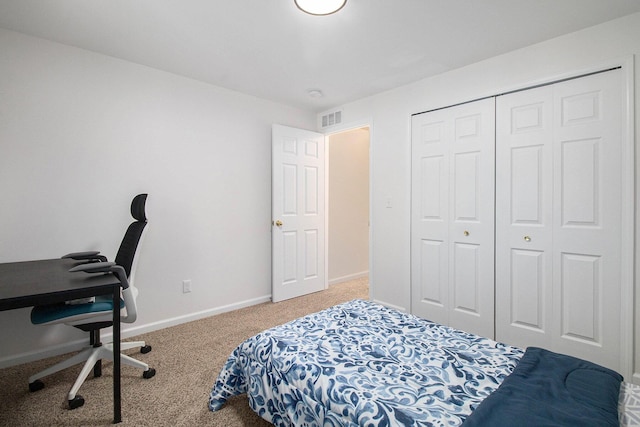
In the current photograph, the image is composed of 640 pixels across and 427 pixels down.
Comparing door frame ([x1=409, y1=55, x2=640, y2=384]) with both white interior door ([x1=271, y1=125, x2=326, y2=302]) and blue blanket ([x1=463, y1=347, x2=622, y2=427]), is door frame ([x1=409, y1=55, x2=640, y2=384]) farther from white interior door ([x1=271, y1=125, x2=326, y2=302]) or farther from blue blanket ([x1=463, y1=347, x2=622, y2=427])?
white interior door ([x1=271, y1=125, x2=326, y2=302])

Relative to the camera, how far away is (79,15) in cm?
204

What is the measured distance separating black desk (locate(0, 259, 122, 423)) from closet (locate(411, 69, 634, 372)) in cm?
261

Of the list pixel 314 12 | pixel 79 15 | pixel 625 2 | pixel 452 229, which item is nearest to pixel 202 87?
pixel 79 15

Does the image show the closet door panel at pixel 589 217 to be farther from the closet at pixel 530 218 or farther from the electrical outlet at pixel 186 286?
the electrical outlet at pixel 186 286

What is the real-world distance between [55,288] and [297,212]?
8.51ft

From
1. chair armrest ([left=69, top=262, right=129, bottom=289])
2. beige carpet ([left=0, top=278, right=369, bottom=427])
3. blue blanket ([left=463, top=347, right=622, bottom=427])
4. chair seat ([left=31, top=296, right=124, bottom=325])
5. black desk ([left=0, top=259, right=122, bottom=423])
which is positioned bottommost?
beige carpet ([left=0, top=278, right=369, bottom=427])

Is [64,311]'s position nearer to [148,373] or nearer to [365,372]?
[148,373]

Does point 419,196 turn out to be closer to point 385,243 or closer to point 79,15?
point 385,243

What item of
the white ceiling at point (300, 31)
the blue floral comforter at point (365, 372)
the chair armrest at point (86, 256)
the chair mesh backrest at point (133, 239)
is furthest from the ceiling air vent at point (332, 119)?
the chair armrest at point (86, 256)

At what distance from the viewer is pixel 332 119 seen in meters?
3.99

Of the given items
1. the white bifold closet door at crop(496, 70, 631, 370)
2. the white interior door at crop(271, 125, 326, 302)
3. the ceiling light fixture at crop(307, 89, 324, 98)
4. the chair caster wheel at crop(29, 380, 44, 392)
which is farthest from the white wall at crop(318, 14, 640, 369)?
the chair caster wheel at crop(29, 380, 44, 392)

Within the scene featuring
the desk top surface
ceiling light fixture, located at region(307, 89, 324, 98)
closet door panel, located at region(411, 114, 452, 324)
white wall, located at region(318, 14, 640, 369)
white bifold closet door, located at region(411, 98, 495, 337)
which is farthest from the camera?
ceiling light fixture, located at region(307, 89, 324, 98)

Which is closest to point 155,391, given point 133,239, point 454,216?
point 133,239

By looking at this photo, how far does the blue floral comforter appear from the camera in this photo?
3.44ft
